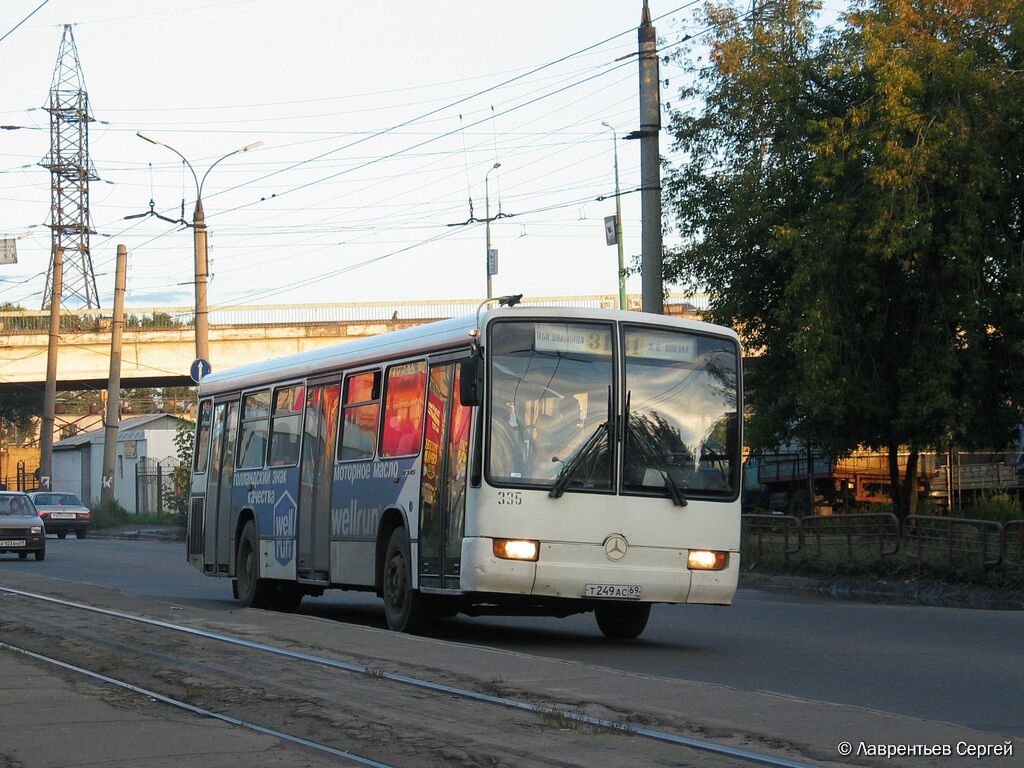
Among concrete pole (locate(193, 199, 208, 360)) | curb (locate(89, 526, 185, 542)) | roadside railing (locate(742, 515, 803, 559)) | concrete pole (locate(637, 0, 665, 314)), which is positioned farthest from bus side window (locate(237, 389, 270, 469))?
curb (locate(89, 526, 185, 542))

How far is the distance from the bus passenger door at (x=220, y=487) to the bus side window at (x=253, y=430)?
35cm

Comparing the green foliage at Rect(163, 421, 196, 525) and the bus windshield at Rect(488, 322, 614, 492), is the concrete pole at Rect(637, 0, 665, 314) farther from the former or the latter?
the green foliage at Rect(163, 421, 196, 525)

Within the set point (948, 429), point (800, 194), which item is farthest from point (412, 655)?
point (800, 194)

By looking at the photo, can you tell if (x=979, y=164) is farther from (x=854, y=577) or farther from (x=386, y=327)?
(x=386, y=327)

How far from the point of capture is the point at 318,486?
1622cm

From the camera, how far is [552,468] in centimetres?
1284

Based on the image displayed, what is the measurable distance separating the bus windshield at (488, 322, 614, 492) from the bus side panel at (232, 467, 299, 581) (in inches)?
185

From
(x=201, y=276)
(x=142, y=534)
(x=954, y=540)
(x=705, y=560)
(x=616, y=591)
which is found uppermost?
(x=201, y=276)

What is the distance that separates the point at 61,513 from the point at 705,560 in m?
38.2

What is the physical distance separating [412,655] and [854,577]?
41.1ft

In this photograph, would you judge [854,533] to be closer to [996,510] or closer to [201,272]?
[996,510]

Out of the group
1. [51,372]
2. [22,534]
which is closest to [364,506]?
[22,534]

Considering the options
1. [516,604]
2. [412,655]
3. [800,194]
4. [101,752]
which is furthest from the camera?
[800,194]

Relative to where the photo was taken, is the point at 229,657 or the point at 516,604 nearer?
the point at 229,657
